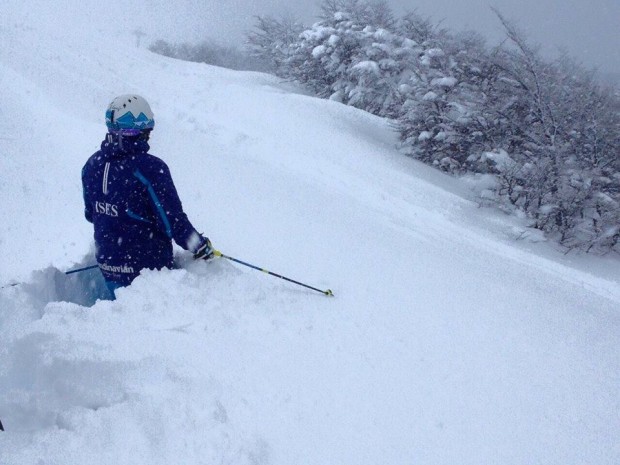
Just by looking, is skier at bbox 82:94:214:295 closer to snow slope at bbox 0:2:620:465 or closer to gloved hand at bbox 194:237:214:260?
gloved hand at bbox 194:237:214:260

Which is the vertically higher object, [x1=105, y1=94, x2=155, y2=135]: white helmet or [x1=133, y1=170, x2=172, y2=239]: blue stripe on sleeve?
[x1=105, y1=94, x2=155, y2=135]: white helmet

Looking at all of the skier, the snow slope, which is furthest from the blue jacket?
the snow slope

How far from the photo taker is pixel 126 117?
3.17 metres

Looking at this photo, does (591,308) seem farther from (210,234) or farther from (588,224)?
(588,224)

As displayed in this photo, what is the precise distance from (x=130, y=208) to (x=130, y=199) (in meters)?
0.07

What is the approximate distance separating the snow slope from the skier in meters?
0.26

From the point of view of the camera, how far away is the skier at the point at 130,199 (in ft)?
10.4

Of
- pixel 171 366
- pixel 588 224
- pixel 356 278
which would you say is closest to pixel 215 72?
pixel 588 224

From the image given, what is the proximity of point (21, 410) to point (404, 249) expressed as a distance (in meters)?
3.97

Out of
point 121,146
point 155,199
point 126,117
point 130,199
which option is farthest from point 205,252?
point 126,117

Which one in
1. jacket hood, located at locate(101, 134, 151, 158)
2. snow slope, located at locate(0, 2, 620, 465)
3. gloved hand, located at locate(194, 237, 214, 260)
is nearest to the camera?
snow slope, located at locate(0, 2, 620, 465)

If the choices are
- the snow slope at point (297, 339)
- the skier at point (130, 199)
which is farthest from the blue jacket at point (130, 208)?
the snow slope at point (297, 339)

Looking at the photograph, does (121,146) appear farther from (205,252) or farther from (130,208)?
(205,252)

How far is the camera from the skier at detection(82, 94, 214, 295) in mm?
3184
